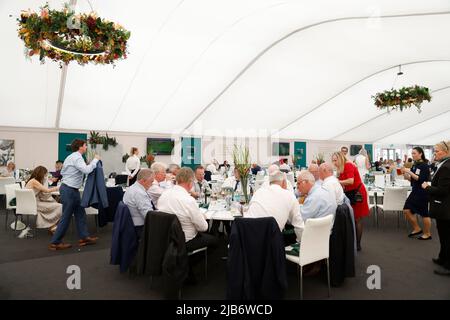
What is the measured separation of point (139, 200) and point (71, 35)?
2275 millimetres

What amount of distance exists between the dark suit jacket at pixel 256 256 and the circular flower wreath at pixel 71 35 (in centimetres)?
291

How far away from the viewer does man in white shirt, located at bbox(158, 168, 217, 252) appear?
109 inches

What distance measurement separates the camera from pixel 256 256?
2436 mm

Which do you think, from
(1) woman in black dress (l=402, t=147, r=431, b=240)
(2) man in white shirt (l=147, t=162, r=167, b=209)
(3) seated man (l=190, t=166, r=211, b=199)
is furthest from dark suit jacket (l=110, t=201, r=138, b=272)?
(1) woman in black dress (l=402, t=147, r=431, b=240)

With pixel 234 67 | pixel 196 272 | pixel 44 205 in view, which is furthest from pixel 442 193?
pixel 234 67

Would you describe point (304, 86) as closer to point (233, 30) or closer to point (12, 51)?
point (233, 30)

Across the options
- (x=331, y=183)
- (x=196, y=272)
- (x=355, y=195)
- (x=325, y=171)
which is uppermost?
(x=325, y=171)

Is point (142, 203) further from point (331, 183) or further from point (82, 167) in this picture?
point (331, 183)

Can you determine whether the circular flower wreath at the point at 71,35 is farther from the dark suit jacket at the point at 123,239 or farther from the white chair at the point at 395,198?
the white chair at the point at 395,198

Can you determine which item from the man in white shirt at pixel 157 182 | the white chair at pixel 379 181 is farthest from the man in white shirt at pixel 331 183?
the white chair at pixel 379 181

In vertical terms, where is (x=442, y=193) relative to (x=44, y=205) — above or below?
above

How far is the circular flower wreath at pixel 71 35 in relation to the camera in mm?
3381

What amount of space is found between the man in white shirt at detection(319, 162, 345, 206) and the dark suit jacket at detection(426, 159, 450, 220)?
0.95 metres

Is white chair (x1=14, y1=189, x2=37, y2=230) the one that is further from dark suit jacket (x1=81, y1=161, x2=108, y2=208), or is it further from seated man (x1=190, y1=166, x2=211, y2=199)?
seated man (x1=190, y1=166, x2=211, y2=199)
